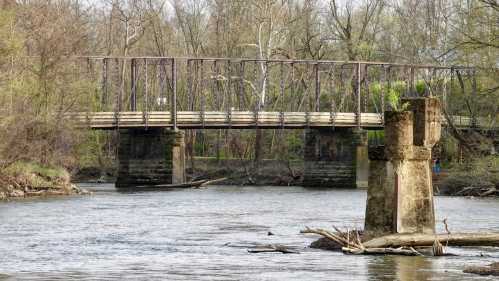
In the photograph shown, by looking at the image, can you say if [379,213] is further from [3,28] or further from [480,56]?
[480,56]

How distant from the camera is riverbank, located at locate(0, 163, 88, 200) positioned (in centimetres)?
6744

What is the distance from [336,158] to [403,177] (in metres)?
67.7

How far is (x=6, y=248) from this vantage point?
3853 cm

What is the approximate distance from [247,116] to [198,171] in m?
9.66

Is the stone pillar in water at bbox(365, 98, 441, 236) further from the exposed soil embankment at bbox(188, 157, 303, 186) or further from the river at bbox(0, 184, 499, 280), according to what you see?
the exposed soil embankment at bbox(188, 157, 303, 186)

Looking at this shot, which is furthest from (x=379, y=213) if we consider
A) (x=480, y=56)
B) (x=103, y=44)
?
(x=103, y=44)

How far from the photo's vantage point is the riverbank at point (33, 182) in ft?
221

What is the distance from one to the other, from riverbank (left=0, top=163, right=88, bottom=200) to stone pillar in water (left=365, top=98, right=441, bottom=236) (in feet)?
109

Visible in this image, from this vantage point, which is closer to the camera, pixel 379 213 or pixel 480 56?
pixel 379 213

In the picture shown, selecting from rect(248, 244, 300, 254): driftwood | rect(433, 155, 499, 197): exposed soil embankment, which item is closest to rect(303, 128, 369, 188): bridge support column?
rect(433, 155, 499, 197): exposed soil embankment

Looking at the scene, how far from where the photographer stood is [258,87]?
4528 inches

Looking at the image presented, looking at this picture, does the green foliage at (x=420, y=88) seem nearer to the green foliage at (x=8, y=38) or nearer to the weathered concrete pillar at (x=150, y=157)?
the weathered concrete pillar at (x=150, y=157)

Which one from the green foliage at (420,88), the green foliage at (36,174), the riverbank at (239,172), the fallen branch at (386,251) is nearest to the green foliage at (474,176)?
the riverbank at (239,172)

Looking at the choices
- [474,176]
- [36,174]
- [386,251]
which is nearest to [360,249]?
[386,251]
